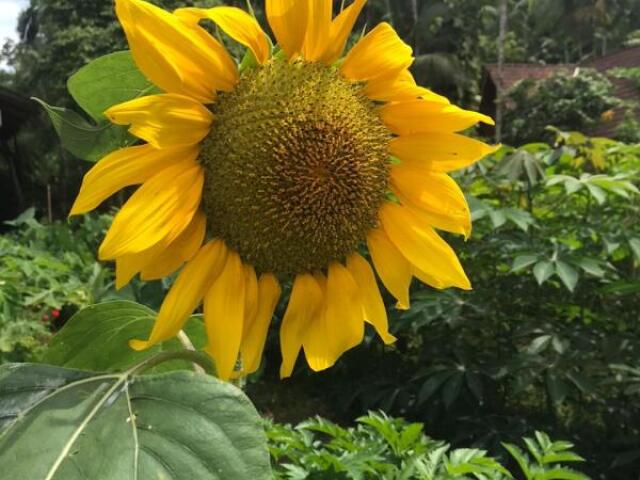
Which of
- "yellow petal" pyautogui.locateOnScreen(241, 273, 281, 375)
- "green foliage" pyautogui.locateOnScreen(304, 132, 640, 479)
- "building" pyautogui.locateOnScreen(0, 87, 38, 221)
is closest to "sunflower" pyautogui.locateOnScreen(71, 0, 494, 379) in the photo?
"yellow petal" pyautogui.locateOnScreen(241, 273, 281, 375)

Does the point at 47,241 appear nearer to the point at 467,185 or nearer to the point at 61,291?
the point at 61,291

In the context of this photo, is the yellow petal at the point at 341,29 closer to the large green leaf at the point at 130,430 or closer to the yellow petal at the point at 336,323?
the yellow petal at the point at 336,323

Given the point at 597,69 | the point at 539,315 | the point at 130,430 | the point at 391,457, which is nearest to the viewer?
the point at 130,430

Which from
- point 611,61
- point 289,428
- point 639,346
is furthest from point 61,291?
point 611,61

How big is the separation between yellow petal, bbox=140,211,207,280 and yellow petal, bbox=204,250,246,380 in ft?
0.10

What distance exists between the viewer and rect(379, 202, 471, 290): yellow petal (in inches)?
26.5

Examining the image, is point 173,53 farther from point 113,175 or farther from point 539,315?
point 539,315

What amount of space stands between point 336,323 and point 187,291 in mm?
139

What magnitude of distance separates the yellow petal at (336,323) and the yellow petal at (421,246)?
58 mm

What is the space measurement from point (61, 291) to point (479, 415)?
6.83 ft

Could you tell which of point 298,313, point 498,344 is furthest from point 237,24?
point 498,344

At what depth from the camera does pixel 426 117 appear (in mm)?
662

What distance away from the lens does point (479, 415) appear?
9.36 feet

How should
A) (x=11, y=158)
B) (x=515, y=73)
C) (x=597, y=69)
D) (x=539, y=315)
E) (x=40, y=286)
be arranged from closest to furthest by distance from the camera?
(x=539, y=315) < (x=40, y=286) < (x=11, y=158) < (x=597, y=69) < (x=515, y=73)
